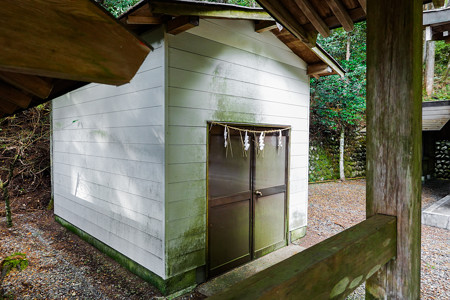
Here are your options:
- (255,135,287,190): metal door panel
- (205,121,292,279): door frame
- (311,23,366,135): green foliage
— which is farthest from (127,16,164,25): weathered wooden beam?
(311,23,366,135): green foliage

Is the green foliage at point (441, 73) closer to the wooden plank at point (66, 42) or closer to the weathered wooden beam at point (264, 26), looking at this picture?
the weathered wooden beam at point (264, 26)

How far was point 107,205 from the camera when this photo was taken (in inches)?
160

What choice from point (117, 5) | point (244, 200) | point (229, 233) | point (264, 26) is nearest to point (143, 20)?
point (264, 26)

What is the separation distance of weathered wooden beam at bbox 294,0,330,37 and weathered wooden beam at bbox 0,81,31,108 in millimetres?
1992

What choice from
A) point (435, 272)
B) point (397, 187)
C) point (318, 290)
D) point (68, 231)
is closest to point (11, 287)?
point (68, 231)

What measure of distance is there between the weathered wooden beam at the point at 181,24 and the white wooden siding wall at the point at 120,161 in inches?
6.8

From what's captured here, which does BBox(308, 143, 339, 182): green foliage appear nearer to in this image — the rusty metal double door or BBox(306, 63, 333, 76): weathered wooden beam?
BBox(306, 63, 333, 76): weathered wooden beam

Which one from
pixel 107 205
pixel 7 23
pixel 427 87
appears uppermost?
pixel 427 87

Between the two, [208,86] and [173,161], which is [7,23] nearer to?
[173,161]

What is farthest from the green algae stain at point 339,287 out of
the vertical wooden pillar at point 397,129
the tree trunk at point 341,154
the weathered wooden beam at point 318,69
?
the tree trunk at point 341,154

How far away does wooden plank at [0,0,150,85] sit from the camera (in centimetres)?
52

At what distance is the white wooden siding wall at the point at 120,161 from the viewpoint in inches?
122

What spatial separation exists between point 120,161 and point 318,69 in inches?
146

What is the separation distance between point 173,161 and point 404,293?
2.40 m
